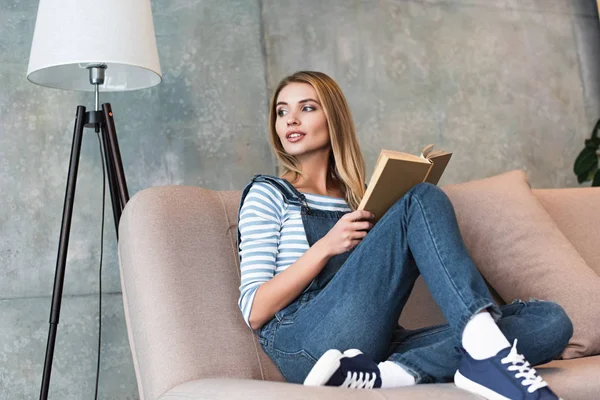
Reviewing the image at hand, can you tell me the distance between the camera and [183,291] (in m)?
1.83

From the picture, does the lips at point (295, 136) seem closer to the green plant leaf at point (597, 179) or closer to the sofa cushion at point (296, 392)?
the sofa cushion at point (296, 392)

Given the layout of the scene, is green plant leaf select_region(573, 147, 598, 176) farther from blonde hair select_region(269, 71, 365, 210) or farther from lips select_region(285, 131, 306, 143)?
lips select_region(285, 131, 306, 143)

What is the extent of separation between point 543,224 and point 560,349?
70 cm

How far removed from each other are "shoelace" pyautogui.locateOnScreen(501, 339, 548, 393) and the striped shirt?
63cm

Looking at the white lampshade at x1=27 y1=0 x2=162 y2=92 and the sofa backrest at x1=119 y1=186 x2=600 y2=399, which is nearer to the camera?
the sofa backrest at x1=119 y1=186 x2=600 y2=399

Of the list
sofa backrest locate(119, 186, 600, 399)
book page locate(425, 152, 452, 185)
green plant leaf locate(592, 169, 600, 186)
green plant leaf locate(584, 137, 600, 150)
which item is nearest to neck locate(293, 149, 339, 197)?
sofa backrest locate(119, 186, 600, 399)

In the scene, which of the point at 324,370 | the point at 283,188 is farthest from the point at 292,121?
the point at 324,370

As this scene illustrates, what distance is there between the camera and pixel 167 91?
293 cm

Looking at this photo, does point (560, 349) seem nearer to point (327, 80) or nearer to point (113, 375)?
point (327, 80)

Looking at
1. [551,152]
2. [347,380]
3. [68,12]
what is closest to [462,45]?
[551,152]

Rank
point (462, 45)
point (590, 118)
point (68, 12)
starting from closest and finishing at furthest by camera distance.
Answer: point (68, 12) < point (462, 45) < point (590, 118)

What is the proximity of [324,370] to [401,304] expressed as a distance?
1.10 feet

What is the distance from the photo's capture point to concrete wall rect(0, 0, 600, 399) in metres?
2.68

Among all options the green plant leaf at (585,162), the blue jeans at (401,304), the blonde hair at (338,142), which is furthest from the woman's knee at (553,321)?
the green plant leaf at (585,162)
